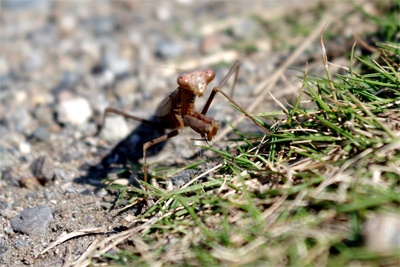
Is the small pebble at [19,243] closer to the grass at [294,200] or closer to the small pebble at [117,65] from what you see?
the grass at [294,200]

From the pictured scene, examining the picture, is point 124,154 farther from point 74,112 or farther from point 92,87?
point 92,87

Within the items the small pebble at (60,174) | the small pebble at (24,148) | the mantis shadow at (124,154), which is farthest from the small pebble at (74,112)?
the small pebble at (60,174)

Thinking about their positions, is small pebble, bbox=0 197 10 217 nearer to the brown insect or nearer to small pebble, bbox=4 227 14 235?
small pebble, bbox=4 227 14 235

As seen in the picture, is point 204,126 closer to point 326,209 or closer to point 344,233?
point 326,209

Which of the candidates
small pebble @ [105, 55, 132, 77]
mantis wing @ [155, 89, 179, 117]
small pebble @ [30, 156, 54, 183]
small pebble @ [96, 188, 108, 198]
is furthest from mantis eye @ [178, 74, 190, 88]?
small pebble @ [105, 55, 132, 77]

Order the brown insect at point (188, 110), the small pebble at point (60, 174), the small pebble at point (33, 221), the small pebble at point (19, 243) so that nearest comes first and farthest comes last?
1. the small pebble at point (19, 243)
2. the small pebble at point (33, 221)
3. the brown insect at point (188, 110)
4. the small pebble at point (60, 174)
